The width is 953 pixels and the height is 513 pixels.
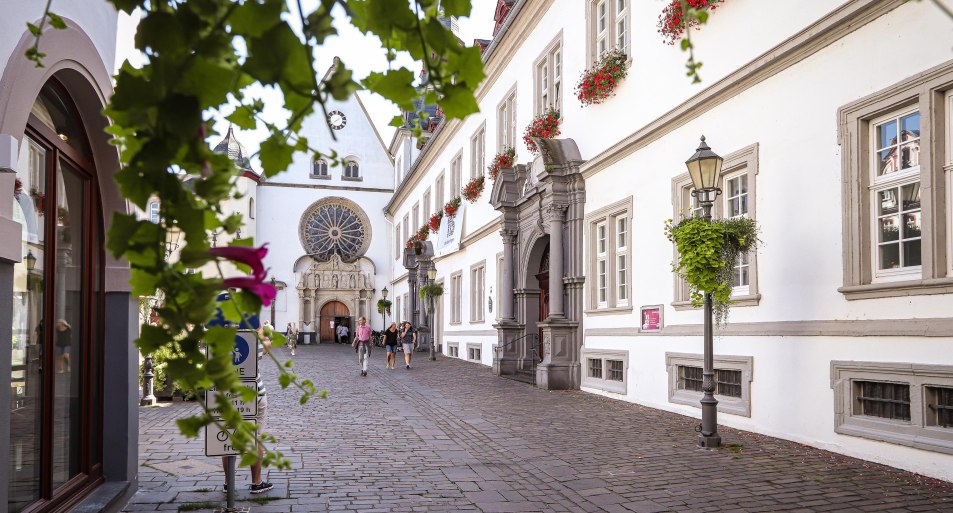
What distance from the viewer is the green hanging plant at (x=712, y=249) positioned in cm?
905

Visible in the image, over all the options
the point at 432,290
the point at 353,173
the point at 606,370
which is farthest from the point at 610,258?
the point at 353,173

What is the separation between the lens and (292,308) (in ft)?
160

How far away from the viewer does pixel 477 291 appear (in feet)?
86.1

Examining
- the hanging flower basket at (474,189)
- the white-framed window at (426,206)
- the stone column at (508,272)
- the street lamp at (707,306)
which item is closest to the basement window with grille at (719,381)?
the street lamp at (707,306)

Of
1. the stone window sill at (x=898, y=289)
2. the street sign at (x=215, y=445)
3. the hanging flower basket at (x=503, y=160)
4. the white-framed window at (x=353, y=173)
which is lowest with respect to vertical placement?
the street sign at (x=215, y=445)

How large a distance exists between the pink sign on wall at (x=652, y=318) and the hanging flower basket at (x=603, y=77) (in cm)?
394

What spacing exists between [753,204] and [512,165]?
1160 cm

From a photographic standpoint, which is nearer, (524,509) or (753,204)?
(524,509)

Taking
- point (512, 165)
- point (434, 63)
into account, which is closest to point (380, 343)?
point (512, 165)

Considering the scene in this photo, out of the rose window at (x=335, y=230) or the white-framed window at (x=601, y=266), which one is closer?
the white-framed window at (x=601, y=266)

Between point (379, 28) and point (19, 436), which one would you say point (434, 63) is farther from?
point (19, 436)

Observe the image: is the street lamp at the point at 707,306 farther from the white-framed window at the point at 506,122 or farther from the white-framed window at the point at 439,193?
the white-framed window at the point at 439,193

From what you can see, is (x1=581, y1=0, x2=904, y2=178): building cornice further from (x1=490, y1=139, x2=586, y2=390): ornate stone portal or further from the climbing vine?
the climbing vine

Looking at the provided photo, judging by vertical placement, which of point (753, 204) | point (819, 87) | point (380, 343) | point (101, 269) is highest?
point (819, 87)
